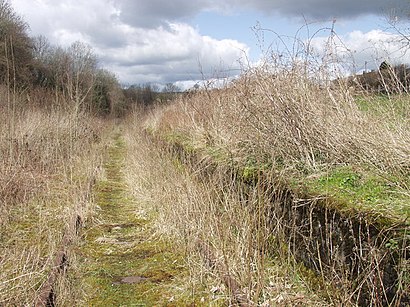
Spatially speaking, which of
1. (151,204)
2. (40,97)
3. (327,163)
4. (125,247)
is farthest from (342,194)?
(40,97)

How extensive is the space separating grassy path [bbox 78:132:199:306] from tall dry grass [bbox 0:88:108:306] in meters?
0.31

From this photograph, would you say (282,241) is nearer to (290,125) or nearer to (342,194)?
(342,194)

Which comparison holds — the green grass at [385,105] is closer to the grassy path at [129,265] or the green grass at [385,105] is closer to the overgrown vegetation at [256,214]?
the overgrown vegetation at [256,214]

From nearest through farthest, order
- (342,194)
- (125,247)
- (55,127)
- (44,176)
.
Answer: (342,194) < (125,247) < (44,176) < (55,127)

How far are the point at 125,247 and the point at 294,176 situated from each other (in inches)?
96.9

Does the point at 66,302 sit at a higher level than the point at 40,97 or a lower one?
lower

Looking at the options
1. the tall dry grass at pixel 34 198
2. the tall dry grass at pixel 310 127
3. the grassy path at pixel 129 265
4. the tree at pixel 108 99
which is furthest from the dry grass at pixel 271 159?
the tree at pixel 108 99

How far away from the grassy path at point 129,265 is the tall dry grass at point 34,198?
1.03 feet

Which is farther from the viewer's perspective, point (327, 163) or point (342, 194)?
point (327, 163)

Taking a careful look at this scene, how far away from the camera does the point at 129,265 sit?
5.02 m

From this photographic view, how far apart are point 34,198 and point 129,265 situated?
304cm

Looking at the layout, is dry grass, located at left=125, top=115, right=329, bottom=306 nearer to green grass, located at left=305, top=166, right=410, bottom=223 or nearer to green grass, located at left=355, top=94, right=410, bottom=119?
green grass, located at left=305, top=166, right=410, bottom=223

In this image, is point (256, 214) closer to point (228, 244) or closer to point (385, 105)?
point (228, 244)

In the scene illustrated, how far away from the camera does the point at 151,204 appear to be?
293 inches
